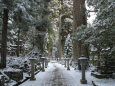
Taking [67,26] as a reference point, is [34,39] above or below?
below

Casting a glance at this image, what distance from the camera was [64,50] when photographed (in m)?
48.4

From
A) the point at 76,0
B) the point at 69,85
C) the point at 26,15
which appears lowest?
the point at 69,85

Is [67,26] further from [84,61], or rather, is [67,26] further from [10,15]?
[84,61]

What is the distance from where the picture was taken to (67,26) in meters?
41.7

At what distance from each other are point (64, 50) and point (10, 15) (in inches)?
1408

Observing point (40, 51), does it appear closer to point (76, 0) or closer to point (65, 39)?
point (76, 0)

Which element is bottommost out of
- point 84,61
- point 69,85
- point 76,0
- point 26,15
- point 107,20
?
point 69,85

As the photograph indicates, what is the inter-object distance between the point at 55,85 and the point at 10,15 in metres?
6.35

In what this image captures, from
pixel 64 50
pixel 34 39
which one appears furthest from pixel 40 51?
pixel 64 50

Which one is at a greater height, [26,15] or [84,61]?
[26,15]

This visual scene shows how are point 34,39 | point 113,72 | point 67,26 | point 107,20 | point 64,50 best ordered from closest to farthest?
point 107,20 < point 113,72 < point 34,39 < point 67,26 < point 64,50

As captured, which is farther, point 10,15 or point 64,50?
point 64,50

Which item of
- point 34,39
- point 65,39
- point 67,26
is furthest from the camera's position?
point 65,39

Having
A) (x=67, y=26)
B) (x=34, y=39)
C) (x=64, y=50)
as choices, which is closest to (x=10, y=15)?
(x=34, y=39)
